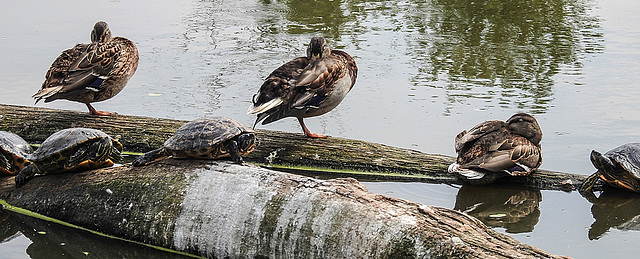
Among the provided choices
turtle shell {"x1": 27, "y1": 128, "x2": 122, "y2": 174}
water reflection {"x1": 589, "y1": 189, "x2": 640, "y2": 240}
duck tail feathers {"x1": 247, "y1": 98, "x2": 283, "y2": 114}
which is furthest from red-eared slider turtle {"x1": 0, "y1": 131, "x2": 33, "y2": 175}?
water reflection {"x1": 589, "y1": 189, "x2": 640, "y2": 240}

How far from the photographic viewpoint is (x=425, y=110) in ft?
28.0

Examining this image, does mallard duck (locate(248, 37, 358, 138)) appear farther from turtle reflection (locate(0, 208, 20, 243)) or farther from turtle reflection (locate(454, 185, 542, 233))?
turtle reflection (locate(0, 208, 20, 243))

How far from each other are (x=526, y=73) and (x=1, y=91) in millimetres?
6483

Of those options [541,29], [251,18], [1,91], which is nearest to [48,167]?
[1,91]

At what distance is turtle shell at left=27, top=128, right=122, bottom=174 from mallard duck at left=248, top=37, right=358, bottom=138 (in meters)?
1.46

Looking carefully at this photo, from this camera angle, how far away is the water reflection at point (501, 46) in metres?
9.39

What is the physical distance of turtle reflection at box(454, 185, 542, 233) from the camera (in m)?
5.77

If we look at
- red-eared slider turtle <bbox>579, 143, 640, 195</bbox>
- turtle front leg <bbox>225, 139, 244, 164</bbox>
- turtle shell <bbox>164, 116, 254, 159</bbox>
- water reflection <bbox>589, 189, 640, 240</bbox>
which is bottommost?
water reflection <bbox>589, 189, 640, 240</bbox>

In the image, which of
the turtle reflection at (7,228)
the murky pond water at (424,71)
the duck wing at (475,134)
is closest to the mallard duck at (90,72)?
the murky pond water at (424,71)

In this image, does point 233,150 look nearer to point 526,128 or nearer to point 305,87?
point 305,87

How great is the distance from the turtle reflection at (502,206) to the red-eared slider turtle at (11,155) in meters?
3.32

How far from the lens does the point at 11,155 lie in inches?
224

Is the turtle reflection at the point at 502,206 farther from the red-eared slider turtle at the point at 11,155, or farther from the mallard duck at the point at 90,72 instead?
the mallard duck at the point at 90,72

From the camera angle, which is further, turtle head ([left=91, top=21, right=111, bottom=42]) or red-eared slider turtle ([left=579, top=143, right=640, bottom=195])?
turtle head ([left=91, top=21, right=111, bottom=42])
